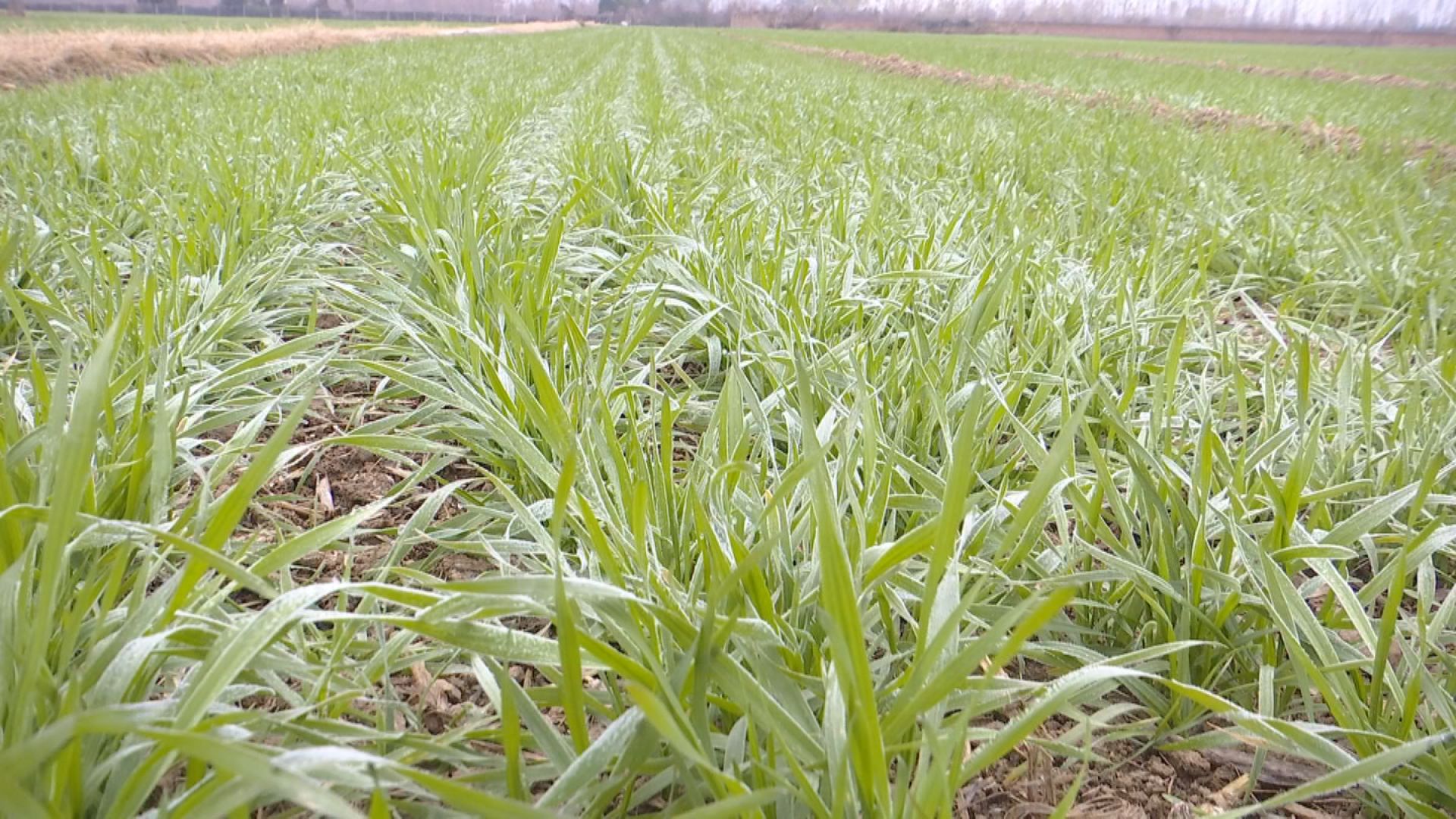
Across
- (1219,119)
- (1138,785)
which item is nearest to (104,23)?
(1219,119)

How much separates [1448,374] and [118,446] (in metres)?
2.07

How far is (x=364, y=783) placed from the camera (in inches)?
20.6

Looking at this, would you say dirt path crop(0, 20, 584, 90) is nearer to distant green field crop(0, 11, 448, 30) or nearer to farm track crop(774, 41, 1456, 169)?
distant green field crop(0, 11, 448, 30)

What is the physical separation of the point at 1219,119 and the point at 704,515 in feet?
28.9

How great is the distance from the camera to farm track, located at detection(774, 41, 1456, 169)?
5391 mm

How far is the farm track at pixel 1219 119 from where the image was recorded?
17.7 feet

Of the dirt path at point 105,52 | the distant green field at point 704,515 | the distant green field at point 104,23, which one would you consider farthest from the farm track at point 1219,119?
the distant green field at point 104,23

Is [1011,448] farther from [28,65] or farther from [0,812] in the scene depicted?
[28,65]

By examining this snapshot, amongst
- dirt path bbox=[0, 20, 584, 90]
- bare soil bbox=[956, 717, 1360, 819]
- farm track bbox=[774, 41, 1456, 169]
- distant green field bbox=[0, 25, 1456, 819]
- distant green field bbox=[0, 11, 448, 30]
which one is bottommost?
bare soil bbox=[956, 717, 1360, 819]

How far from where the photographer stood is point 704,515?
0.69 meters

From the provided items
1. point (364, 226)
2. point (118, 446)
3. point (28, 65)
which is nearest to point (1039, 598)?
point (118, 446)

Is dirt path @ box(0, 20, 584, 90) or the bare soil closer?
the bare soil

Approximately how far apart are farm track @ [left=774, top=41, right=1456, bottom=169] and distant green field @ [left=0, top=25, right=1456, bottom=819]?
149 inches

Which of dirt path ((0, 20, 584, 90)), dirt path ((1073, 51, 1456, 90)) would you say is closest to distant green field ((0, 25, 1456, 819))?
dirt path ((0, 20, 584, 90))
